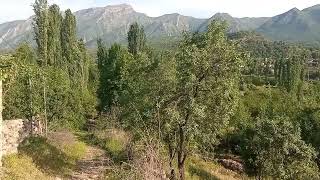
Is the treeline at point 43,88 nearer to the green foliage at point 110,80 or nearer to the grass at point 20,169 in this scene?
the green foliage at point 110,80

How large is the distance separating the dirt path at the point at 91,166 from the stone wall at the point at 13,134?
3174 mm

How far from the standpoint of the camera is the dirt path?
21.3 meters

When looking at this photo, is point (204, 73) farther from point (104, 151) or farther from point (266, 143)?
point (104, 151)

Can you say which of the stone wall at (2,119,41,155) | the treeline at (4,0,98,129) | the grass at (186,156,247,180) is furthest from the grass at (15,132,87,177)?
the grass at (186,156,247,180)

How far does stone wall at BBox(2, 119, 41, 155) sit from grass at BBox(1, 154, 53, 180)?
50 cm

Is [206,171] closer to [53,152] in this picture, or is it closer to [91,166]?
[91,166]

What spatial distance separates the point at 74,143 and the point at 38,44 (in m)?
12.1

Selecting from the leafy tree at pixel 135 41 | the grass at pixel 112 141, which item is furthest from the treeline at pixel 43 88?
the leafy tree at pixel 135 41

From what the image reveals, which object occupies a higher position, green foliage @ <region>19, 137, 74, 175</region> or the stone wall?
the stone wall

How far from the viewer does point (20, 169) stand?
1758 centimetres

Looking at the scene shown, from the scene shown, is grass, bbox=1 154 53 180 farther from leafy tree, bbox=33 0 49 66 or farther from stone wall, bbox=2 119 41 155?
leafy tree, bbox=33 0 49 66

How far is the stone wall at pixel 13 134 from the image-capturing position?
63.9 ft

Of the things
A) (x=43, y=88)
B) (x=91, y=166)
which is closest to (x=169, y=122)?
(x=91, y=166)

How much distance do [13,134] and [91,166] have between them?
4.89m
